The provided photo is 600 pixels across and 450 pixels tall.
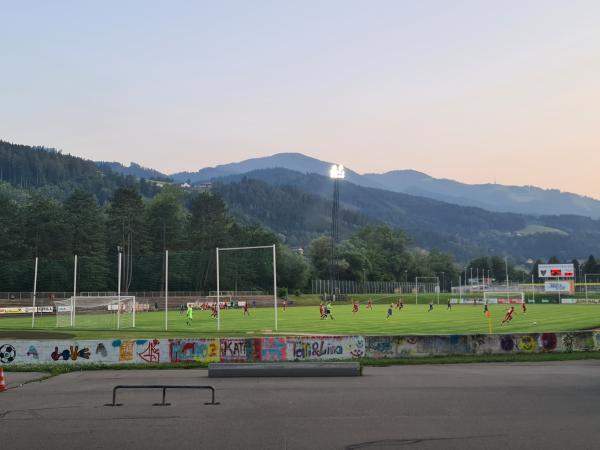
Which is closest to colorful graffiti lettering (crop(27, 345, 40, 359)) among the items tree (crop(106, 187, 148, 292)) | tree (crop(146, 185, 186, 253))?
tree (crop(106, 187, 148, 292))

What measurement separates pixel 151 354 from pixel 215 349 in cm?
281

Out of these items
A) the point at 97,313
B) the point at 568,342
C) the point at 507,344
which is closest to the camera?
the point at 507,344

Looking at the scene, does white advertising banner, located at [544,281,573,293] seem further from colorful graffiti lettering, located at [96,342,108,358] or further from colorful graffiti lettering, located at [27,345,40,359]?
colorful graffiti lettering, located at [27,345,40,359]

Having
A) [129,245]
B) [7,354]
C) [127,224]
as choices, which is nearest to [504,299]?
[129,245]

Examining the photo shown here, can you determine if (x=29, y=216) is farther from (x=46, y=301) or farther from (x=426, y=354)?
(x=426, y=354)

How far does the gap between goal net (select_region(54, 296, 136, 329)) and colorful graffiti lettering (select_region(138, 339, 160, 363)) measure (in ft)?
79.9

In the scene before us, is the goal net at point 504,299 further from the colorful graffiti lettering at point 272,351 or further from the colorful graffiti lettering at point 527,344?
the colorful graffiti lettering at point 272,351

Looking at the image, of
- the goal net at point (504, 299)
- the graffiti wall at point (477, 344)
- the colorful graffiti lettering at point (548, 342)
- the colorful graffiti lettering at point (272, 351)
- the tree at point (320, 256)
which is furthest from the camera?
the tree at point (320, 256)

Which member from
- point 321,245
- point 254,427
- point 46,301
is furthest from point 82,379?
point 321,245

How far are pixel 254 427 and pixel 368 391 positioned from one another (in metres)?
6.34

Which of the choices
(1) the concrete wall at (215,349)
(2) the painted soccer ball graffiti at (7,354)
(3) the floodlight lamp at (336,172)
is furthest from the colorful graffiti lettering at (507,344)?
(3) the floodlight lamp at (336,172)

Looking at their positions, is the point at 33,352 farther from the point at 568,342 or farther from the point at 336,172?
the point at 336,172

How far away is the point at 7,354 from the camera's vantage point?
1116 inches

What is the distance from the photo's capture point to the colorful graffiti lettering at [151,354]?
28469 mm
